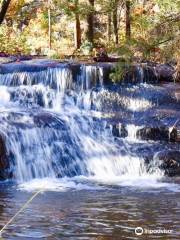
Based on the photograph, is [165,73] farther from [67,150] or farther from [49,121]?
[67,150]

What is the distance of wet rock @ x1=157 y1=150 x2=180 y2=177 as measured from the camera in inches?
490

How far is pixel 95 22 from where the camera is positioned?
3500cm

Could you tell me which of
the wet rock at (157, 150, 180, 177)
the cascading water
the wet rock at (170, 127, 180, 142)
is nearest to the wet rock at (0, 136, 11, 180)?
the cascading water

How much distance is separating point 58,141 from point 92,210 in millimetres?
5295

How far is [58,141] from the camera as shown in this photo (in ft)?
44.2

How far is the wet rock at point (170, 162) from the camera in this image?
1244 centimetres

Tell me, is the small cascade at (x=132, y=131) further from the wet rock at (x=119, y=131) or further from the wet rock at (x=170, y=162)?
the wet rock at (x=170, y=162)

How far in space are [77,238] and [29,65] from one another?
11954mm

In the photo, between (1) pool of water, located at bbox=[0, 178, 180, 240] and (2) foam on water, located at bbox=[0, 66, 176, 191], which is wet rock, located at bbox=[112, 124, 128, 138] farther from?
(1) pool of water, located at bbox=[0, 178, 180, 240]

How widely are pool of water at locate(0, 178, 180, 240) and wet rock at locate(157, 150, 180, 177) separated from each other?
3.52 feet

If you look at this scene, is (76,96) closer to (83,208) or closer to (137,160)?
(137,160)

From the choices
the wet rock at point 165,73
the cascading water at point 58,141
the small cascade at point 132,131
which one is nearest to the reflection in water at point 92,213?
the cascading water at point 58,141

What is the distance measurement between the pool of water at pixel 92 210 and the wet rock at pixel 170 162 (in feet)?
3.52

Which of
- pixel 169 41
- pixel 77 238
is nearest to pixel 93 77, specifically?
pixel 169 41
